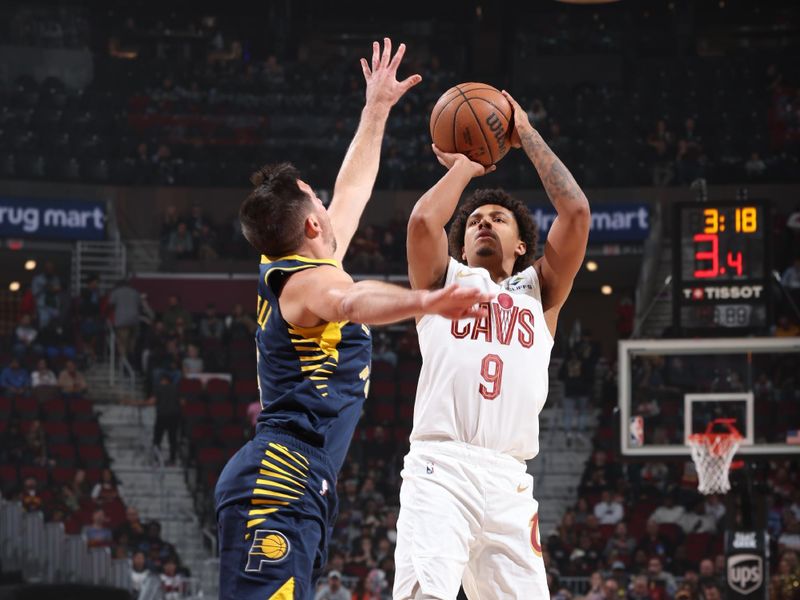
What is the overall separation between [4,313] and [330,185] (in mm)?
6057

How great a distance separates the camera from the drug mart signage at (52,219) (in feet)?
68.5

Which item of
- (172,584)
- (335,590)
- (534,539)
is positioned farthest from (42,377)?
(534,539)

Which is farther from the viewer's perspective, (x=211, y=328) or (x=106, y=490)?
(x=211, y=328)

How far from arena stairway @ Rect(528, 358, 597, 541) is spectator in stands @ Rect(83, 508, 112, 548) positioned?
5.82m

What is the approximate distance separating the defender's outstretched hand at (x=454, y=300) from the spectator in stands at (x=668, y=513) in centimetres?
1326

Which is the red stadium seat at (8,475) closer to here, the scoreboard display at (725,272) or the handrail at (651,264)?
the scoreboard display at (725,272)

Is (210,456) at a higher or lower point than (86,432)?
lower

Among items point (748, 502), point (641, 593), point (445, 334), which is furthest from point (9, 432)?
point (445, 334)

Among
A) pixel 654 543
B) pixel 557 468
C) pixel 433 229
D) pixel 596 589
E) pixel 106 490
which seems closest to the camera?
pixel 433 229

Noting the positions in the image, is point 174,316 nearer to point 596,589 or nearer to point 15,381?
point 15,381

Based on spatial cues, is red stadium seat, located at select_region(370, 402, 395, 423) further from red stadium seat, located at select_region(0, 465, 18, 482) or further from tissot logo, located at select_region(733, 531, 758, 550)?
tissot logo, located at select_region(733, 531, 758, 550)

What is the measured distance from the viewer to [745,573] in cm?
1227

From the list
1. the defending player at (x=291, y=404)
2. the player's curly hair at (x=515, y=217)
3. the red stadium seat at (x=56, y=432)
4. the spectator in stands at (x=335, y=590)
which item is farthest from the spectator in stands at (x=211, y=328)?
the defending player at (x=291, y=404)

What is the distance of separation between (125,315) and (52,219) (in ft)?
7.96
